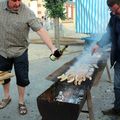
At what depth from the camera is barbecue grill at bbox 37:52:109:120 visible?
434cm

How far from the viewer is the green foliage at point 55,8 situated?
37.6 feet

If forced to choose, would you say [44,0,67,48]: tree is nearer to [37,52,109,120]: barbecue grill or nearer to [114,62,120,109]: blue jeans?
[37,52,109,120]: barbecue grill

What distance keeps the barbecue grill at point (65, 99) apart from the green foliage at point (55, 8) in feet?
18.3

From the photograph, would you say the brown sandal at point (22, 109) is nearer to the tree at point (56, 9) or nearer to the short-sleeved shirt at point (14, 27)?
the short-sleeved shirt at point (14, 27)

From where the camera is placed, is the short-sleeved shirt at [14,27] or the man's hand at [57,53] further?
the short-sleeved shirt at [14,27]

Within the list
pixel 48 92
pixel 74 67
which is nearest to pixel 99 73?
pixel 74 67

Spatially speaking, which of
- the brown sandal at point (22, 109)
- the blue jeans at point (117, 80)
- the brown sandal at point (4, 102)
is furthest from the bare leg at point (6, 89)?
the blue jeans at point (117, 80)

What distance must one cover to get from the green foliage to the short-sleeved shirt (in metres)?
5.93

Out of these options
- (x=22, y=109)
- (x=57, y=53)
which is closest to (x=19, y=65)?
(x=22, y=109)

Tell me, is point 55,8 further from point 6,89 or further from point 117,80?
point 117,80

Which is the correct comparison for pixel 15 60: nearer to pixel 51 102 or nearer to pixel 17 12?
pixel 17 12

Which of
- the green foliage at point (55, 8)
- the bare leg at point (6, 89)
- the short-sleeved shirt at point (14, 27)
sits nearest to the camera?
the short-sleeved shirt at point (14, 27)

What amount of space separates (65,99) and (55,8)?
689cm

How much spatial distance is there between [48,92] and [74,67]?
129 cm
